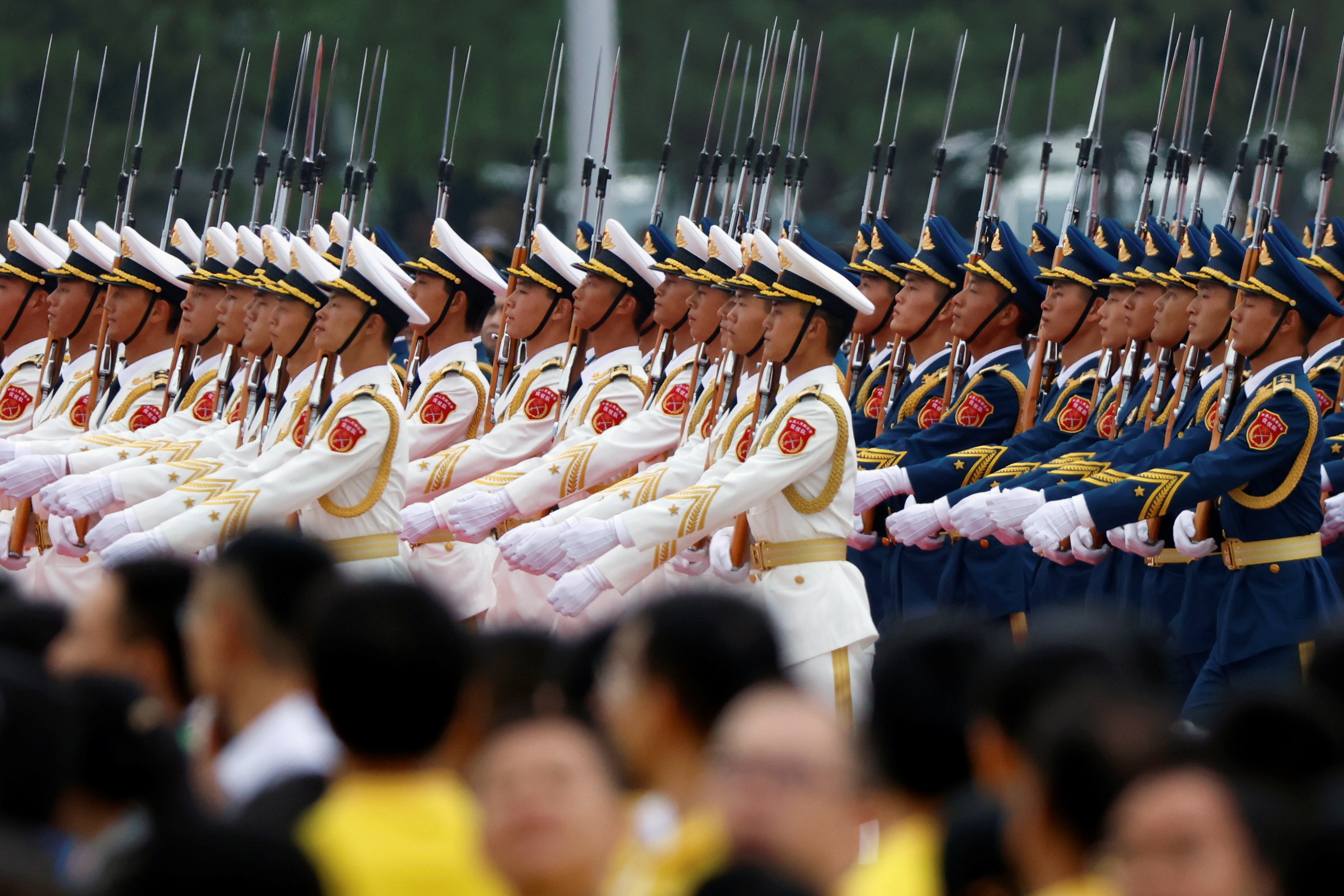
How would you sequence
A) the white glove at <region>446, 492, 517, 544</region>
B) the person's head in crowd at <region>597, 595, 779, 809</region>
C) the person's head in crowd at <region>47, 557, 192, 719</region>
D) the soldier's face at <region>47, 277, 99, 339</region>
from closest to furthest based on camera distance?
1. the person's head in crowd at <region>597, 595, 779, 809</region>
2. the person's head in crowd at <region>47, 557, 192, 719</region>
3. the white glove at <region>446, 492, 517, 544</region>
4. the soldier's face at <region>47, 277, 99, 339</region>

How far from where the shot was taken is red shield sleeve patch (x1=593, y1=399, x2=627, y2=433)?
8555 millimetres

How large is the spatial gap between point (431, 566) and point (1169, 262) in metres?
2.94

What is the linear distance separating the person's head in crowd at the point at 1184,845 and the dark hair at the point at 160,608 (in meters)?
1.99

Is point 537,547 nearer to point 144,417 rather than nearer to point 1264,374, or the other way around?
point 1264,374

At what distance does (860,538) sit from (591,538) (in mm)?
2056

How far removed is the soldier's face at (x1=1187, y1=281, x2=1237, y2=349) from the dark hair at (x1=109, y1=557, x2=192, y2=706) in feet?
14.3

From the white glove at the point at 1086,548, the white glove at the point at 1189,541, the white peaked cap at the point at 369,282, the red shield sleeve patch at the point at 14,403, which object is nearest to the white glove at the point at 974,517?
the white glove at the point at 1086,548

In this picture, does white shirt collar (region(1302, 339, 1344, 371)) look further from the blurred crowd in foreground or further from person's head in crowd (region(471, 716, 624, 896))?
person's head in crowd (region(471, 716, 624, 896))

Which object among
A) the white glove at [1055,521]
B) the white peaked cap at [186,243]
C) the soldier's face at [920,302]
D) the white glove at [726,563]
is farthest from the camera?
the white peaked cap at [186,243]

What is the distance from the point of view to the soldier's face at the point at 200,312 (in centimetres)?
937

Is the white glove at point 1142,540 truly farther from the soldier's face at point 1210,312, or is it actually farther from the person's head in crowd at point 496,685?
the person's head in crowd at point 496,685

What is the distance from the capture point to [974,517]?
7352 mm

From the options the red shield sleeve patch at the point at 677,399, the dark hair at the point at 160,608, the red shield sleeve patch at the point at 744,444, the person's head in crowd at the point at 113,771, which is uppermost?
the red shield sleeve patch at the point at 677,399

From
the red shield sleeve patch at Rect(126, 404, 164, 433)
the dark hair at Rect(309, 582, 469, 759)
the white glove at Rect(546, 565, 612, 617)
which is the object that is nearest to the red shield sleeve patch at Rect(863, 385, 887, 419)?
the white glove at Rect(546, 565, 612, 617)
